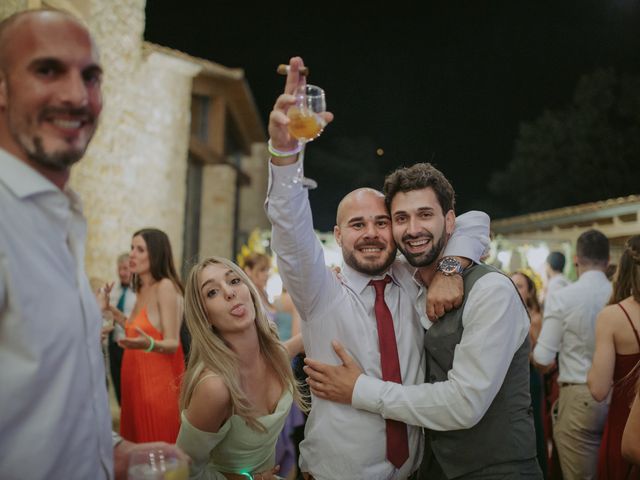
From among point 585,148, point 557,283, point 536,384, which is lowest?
point 536,384

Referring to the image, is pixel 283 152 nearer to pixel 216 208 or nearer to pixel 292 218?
pixel 292 218

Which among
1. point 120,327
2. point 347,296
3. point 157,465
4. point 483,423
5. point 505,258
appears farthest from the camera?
point 505,258

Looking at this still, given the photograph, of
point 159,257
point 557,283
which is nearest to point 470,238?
point 159,257

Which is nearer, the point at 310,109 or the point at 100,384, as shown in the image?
the point at 100,384

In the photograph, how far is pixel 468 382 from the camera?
6.46 ft

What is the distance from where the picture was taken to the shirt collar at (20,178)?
3.76ft

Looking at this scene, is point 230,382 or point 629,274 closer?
point 230,382

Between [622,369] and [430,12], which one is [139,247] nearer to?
[622,369]

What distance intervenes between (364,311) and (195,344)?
2.48ft

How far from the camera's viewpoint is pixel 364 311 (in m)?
2.28

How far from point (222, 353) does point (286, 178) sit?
2.79 feet

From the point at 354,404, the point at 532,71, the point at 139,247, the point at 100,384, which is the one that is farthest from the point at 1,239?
the point at 532,71

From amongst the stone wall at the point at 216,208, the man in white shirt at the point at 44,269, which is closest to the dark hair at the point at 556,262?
the man in white shirt at the point at 44,269

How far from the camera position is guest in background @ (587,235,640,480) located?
119 inches
